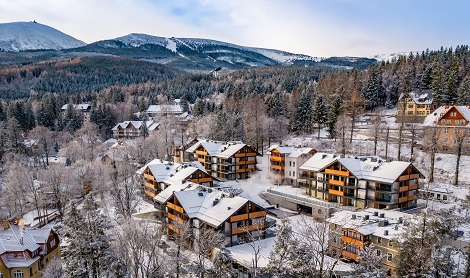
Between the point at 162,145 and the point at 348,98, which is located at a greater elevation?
the point at 348,98

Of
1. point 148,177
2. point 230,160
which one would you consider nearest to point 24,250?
point 148,177

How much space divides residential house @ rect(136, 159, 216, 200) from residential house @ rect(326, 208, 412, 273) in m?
21.8

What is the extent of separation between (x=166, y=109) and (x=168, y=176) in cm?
5857

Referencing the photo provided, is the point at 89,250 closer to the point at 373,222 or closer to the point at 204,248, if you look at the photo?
the point at 204,248

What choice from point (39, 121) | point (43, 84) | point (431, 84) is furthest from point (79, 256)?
point (43, 84)

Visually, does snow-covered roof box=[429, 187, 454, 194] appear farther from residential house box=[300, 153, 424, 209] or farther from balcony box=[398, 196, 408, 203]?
balcony box=[398, 196, 408, 203]

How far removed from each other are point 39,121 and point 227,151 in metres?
66.4

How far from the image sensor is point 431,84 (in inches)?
3014

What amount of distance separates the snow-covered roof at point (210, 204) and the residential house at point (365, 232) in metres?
9.33

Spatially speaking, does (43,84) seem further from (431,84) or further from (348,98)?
(431,84)

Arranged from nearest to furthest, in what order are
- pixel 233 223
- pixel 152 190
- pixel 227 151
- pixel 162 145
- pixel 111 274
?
pixel 111 274 < pixel 233 223 < pixel 152 190 < pixel 227 151 < pixel 162 145

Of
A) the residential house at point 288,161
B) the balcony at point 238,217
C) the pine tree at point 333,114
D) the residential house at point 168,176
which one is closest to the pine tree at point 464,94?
the pine tree at point 333,114

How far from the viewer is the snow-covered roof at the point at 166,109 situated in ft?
349

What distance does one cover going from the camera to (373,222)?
31.4 m
